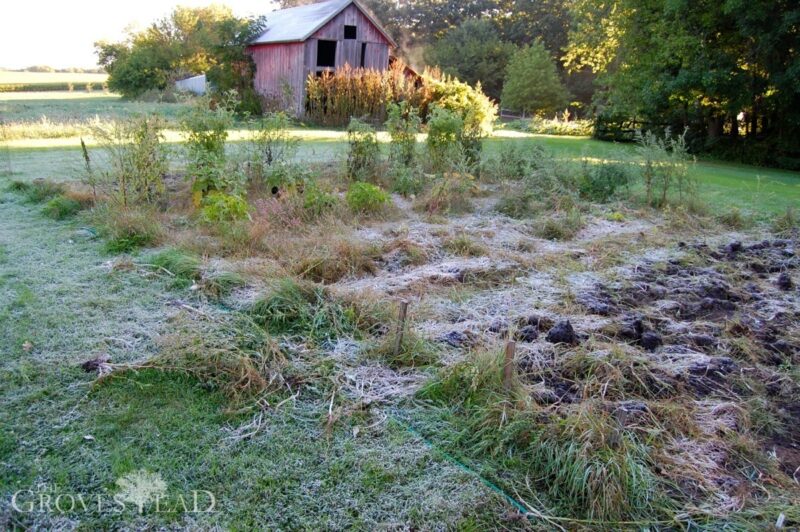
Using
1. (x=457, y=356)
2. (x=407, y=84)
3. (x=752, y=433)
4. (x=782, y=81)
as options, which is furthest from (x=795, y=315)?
(x=407, y=84)

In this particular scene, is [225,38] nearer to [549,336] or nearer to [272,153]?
[272,153]

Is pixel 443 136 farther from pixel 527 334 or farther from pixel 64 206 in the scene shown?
pixel 527 334

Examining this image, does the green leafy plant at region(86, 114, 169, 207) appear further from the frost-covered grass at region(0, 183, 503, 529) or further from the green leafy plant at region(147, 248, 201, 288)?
the frost-covered grass at region(0, 183, 503, 529)

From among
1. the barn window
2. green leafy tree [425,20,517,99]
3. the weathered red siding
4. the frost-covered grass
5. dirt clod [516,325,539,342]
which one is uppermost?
green leafy tree [425,20,517,99]

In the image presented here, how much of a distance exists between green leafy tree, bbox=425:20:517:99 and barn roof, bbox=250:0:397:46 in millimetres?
14376

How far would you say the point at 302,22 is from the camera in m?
20.1

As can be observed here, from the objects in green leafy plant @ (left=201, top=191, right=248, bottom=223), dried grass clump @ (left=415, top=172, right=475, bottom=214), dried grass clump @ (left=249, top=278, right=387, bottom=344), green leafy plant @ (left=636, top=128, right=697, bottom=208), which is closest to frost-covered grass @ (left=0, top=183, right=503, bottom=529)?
dried grass clump @ (left=249, top=278, right=387, bottom=344)

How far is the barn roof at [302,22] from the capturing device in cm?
1883

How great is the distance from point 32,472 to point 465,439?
165 cm

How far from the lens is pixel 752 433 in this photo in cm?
252

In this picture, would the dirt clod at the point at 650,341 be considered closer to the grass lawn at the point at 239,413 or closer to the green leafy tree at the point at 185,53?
the grass lawn at the point at 239,413

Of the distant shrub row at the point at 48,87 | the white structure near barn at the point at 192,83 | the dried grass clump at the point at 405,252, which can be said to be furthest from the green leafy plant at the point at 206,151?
the distant shrub row at the point at 48,87

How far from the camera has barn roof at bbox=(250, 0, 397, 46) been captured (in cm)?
1883

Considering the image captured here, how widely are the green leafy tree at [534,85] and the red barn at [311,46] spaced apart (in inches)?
464
